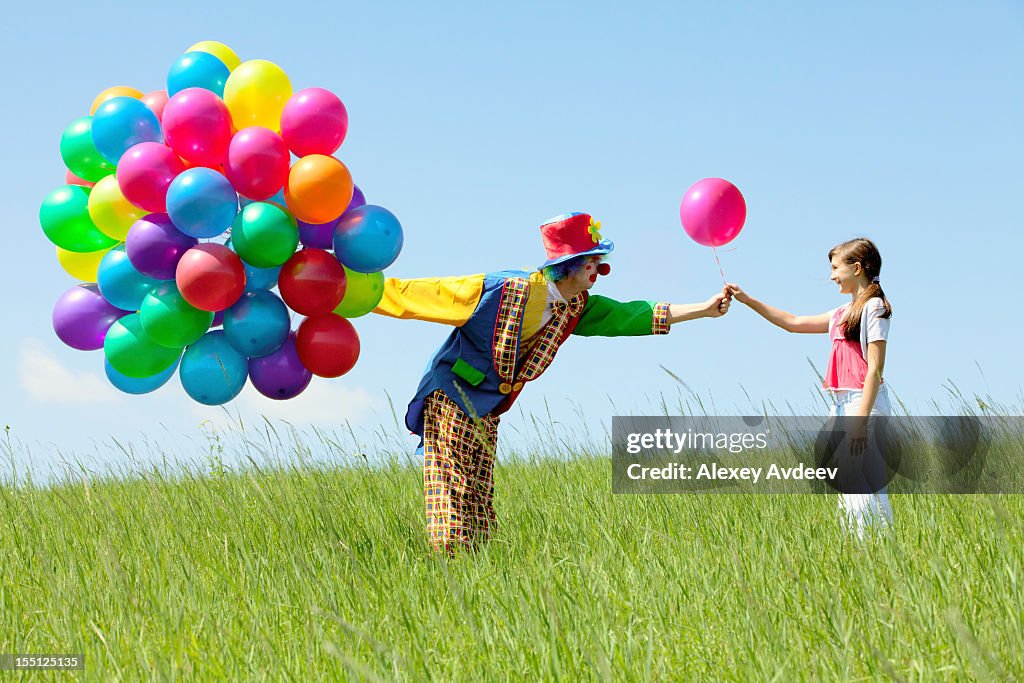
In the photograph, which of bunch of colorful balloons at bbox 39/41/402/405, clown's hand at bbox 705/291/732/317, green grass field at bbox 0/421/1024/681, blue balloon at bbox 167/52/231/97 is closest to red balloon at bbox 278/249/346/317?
bunch of colorful balloons at bbox 39/41/402/405

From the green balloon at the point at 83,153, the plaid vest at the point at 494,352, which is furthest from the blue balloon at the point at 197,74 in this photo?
the plaid vest at the point at 494,352

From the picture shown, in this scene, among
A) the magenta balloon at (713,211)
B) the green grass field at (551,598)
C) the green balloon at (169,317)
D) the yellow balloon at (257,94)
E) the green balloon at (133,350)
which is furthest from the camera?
the magenta balloon at (713,211)

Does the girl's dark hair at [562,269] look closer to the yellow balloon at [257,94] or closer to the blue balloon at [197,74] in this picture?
the yellow balloon at [257,94]

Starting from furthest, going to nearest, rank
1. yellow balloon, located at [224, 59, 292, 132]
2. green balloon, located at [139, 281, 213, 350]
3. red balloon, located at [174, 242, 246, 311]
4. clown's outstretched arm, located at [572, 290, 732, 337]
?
clown's outstretched arm, located at [572, 290, 732, 337] → yellow balloon, located at [224, 59, 292, 132] → green balloon, located at [139, 281, 213, 350] → red balloon, located at [174, 242, 246, 311]

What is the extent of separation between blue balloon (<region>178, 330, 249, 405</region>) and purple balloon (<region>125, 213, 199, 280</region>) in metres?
0.33

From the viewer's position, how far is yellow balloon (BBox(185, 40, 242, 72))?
4102 millimetres

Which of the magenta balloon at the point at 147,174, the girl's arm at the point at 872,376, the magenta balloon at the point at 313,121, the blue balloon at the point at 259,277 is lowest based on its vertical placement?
the girl's arm at the point at 872,376

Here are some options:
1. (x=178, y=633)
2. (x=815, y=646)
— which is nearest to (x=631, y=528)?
(x=815, y=646)

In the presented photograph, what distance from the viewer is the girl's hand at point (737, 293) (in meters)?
4.10

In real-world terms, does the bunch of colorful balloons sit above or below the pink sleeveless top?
above

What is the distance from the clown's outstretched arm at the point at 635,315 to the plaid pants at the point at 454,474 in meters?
0.65

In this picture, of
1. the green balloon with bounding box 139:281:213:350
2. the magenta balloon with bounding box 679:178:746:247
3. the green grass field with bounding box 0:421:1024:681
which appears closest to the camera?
the green grass field with bounding box 0:421:1024:681

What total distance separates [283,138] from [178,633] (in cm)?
209

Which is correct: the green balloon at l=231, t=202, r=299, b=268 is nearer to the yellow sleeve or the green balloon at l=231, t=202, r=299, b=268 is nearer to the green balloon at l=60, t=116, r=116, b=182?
the yellow sleeve
